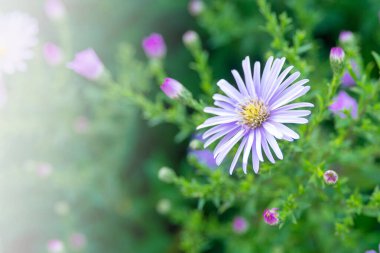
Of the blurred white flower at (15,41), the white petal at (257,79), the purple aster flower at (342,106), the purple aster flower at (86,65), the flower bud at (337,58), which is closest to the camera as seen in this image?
the white petal at (257,79)

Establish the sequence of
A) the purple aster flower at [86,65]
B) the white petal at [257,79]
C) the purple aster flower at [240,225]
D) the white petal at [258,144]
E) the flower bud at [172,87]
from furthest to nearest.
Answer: the purple aster flower at [240,225]
the purple aster flower at [86,65]
the flower bud at [172,87]
the white petal at [257,79]
the white petal at [258,144]

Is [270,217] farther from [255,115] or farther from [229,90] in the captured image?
[229,90]

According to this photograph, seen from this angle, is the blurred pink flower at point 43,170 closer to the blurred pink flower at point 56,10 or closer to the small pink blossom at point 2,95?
the small pink blossom at point 2,95

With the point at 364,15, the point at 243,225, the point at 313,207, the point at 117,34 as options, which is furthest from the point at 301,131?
the point at 117,34

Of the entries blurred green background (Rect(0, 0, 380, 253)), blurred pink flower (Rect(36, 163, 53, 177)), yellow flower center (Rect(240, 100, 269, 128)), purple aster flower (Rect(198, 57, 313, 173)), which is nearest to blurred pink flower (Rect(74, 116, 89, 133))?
blurred green background (Rect(0, 0, 380, 253))

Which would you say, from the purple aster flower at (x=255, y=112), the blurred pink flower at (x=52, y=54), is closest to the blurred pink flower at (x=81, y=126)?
the blurred pink flower at (x=52, y=54)

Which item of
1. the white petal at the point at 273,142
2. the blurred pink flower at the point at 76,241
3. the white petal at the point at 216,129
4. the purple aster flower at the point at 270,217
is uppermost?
the blurred pink flower at the point at 76,241

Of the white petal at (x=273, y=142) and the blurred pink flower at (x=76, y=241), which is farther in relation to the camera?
the blurred pink flower at (x=76, y=241)

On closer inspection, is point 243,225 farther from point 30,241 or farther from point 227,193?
point 30,241
